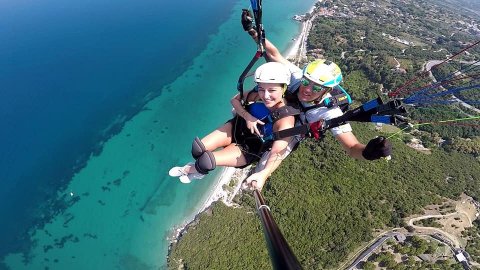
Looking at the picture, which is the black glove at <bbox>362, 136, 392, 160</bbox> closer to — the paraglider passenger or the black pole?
the paraglider passenger

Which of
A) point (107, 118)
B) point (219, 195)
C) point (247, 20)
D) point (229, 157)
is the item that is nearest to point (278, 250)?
point (229, 157)

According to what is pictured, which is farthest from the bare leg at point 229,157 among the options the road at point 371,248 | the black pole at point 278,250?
the road at point 371,248

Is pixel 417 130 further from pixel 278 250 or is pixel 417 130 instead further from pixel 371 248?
pixel 278 250

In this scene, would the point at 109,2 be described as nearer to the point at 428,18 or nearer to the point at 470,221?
the point at 470,221

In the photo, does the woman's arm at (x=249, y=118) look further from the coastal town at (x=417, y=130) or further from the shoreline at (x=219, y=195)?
the shoreline at (x=219, y=195)

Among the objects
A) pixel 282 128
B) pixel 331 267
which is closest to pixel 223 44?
pixel 331 267

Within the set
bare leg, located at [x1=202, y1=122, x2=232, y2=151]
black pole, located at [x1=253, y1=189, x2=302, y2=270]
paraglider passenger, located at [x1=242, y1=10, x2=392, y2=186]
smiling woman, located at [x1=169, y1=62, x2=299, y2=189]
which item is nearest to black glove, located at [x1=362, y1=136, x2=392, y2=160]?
paraglider passenger, located at [x1=242, y1=10, x2=392, y2=186]
